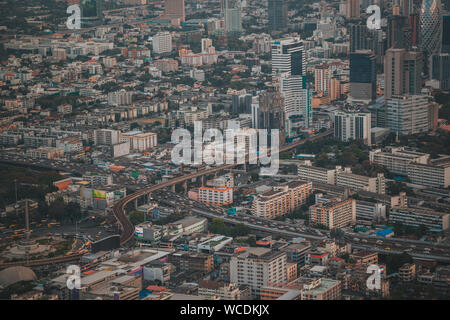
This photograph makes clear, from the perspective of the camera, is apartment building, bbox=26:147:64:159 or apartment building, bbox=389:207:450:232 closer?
apartment building, bbox=389:207:450:232

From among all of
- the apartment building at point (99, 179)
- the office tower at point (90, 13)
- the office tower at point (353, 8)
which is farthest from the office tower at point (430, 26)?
the office tower at point (90, 13)

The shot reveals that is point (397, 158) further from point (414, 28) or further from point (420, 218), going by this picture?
point (414, 28)

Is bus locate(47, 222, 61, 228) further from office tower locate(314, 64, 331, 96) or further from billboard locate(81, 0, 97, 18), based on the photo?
billboard locate(81, 0, 97, 18)

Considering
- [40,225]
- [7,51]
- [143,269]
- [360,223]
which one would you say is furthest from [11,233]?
[7,51]

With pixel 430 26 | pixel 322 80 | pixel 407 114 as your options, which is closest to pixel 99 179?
pixel 407 114

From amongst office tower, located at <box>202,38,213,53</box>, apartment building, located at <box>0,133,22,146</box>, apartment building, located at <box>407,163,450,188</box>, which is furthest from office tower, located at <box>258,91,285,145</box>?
office tower, located at <box>202,38,213,53</box>
